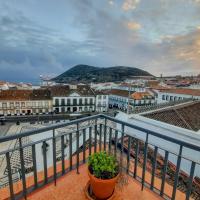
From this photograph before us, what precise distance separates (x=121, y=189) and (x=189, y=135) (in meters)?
5.28

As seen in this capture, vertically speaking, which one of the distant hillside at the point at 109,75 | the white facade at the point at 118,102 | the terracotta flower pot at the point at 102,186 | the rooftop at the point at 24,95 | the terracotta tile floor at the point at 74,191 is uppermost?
the distant hillside at the point at 109,75

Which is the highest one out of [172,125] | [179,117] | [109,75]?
[109,75]

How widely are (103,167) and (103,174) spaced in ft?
0.34

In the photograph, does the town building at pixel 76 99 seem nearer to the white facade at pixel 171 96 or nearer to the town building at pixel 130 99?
the town building at pixel 130 99

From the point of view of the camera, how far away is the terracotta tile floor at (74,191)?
1.98 meters

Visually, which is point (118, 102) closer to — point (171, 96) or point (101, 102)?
point (101, 102)

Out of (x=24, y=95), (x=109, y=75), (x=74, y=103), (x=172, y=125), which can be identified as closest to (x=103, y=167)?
(x=172, y=125)

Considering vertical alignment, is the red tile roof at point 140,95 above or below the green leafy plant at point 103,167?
below

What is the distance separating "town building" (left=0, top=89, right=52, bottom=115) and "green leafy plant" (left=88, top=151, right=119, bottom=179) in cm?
2694

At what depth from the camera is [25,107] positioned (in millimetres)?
26094

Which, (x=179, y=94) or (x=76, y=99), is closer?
(x=179, y=94)

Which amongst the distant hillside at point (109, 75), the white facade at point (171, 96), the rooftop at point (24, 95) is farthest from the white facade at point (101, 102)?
the distant hillside at point (109, 75)

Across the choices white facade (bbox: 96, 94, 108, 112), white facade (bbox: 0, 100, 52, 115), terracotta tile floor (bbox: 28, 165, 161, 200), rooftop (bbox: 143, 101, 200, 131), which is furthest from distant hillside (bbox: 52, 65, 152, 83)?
terracotta tile floor (bbox: 28, 165, 161, 200)

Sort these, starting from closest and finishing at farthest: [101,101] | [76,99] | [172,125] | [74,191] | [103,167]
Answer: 1. [103,167]
2. [74,191]
3. [172,125]
4. [76,99]
5. [101,101]
